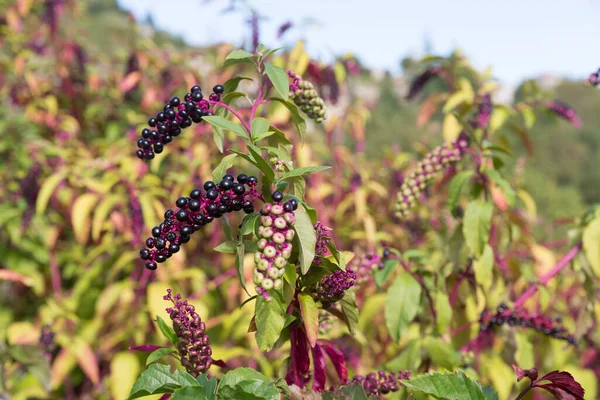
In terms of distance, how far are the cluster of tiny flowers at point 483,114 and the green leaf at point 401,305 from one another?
113cm

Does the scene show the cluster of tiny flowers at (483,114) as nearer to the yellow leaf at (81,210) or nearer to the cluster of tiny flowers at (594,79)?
the cluster of tiny flowers at (594,79)

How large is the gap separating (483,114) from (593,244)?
0.85 meters

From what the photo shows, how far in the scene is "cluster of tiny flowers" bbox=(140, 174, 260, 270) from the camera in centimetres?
90

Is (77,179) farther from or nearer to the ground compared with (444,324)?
farther from the ground

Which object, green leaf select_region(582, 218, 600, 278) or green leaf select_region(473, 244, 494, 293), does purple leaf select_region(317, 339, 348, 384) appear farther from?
green leaf select_region(582, 218, 600, 278)

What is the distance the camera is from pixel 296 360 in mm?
1062

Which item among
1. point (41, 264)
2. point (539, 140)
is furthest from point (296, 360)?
point (539, 140)

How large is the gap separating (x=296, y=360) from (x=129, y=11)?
13.4 feet

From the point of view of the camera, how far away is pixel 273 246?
809 mm

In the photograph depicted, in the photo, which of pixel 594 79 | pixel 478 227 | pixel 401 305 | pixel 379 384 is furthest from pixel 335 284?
pixel 594 79

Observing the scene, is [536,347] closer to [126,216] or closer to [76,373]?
[126,216]

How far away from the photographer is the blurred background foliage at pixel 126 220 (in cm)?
239

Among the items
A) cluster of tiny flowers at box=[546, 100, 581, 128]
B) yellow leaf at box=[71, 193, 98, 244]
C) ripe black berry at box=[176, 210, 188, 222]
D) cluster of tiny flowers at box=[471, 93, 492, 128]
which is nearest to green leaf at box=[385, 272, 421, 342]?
ripe black berry at box=[176, 210, 188, 222]

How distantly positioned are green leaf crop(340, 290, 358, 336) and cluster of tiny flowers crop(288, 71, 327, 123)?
437 millimetres
